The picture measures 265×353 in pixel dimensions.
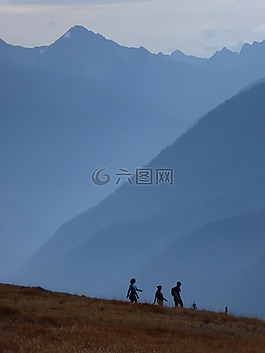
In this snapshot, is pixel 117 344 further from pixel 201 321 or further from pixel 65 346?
pixel 201 321

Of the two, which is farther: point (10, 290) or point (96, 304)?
point (10, 290)

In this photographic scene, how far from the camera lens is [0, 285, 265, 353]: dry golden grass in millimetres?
30531

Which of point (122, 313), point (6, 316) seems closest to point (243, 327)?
point (122, 313)

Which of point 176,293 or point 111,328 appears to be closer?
point 111,328

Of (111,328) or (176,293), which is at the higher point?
(176,293)

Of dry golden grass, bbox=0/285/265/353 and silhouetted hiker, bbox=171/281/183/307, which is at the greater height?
silhouetted hiker, bbox=171/281/183/307

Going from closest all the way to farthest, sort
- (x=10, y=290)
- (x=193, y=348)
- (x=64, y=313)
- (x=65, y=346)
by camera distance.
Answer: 1. (x=65, y=346)
2. (x=193, y=348)
3. (x=64, y=313)
4. (x=10, y=290)

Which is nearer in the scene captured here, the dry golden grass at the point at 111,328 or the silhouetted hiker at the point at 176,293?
the dry golden grass at the point at 111,328

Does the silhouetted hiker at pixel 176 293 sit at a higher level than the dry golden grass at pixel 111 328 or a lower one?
higher

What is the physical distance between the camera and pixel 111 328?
3531cm

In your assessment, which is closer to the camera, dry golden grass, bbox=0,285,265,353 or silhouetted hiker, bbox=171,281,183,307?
dry golden grass, bbox=0,285,265,353

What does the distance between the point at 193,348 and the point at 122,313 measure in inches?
352

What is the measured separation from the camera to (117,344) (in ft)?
102

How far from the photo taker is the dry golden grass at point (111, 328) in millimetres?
30531
